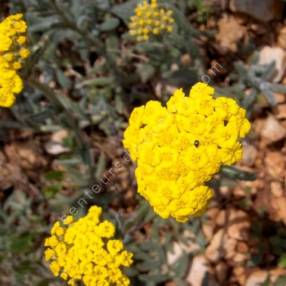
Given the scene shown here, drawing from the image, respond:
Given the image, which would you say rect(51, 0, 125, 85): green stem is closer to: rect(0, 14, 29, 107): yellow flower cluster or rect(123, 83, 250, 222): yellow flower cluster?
rect(0, 14, 29, 107): yellow flower cluster

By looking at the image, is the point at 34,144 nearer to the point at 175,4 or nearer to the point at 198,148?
the point at 175,4

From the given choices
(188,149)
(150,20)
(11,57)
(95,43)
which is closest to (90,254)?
(188,149)

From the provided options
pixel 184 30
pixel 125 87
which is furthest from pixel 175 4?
pixel 125 87

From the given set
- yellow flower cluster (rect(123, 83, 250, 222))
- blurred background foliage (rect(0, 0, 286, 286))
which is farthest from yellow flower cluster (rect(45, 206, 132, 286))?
blurred background foliage (rect(0, 0, 286, 286))

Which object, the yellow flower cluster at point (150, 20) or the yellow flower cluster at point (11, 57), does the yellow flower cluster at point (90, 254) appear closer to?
the yellow flower cluster at point (11, 57)

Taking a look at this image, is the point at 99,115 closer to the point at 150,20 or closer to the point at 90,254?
the point at 150,20
